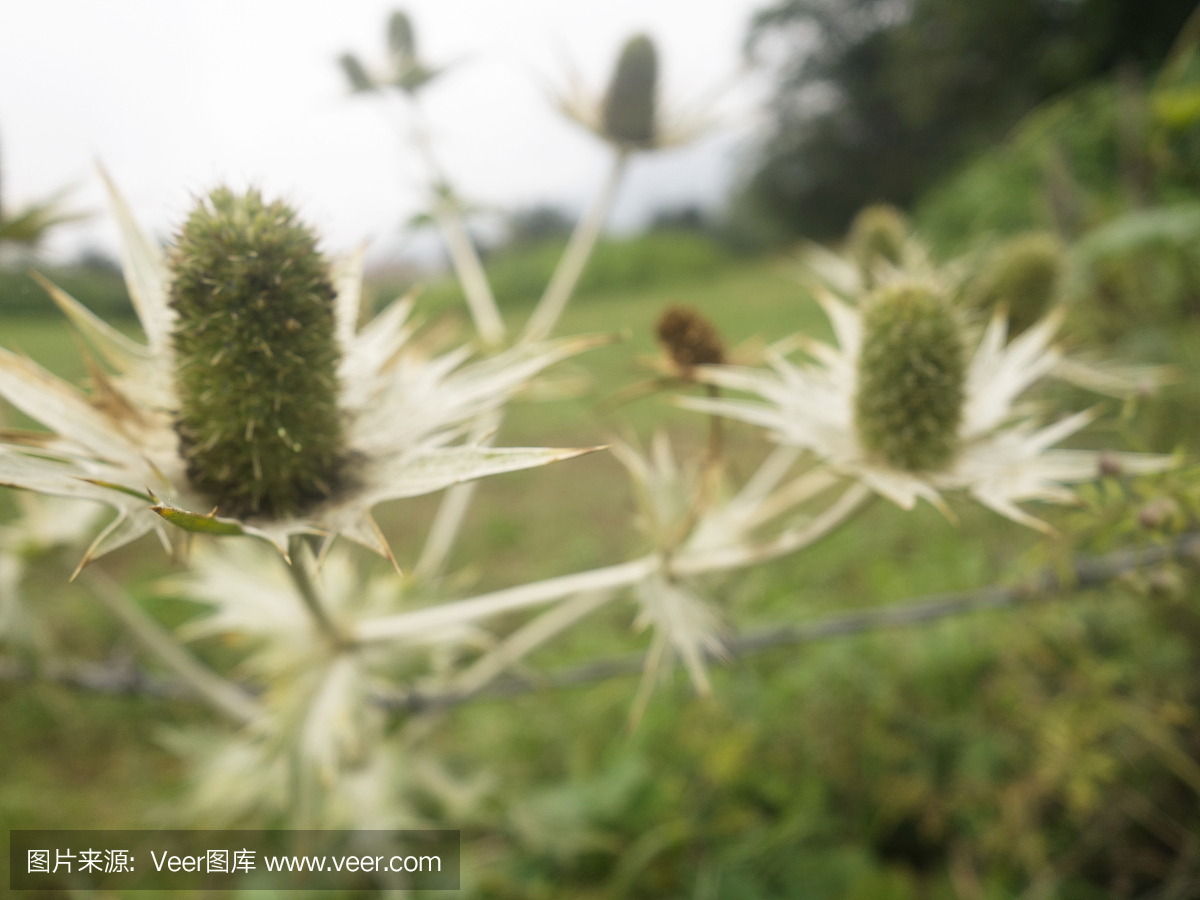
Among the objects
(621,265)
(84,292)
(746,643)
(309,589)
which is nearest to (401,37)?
(84,292)

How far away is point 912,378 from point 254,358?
2.69 feet

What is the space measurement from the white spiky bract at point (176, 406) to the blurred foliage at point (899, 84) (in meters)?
8.78

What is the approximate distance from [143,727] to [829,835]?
192cm

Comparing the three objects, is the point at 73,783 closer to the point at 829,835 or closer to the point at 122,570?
the point at 122,570

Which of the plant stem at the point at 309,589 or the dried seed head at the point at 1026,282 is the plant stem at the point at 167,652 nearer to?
the plant stem at the point at 309,589

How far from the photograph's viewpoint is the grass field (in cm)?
133

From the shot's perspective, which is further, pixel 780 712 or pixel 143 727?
pixel 143 727

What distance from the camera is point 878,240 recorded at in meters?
1.60

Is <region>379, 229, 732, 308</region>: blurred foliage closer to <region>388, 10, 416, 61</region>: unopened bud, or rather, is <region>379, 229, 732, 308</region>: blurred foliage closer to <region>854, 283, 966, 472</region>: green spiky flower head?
<region>388, 10, 416, 61</region>: unopened bud

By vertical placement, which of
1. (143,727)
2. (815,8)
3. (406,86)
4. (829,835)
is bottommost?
(829,835)

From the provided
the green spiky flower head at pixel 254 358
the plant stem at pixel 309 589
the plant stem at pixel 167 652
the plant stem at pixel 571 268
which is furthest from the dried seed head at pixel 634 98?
the plant stem at pixel 167 652

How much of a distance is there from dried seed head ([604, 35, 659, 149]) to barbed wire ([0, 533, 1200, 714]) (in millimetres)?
1207

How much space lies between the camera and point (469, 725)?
6.25 feet

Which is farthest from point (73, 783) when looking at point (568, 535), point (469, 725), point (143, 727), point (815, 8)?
point (815, 8)
